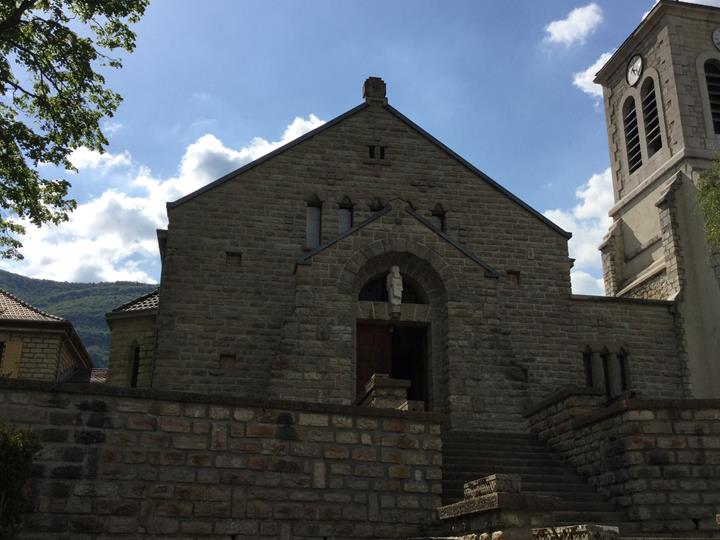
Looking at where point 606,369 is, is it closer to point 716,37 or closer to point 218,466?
point 218,466

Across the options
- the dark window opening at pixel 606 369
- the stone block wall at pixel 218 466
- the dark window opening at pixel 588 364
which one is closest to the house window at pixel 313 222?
the dark window opening at pixel 588 364

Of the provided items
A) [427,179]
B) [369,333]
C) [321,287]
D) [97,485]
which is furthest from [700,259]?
[97,485]

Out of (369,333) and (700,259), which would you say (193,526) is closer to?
(369,333)

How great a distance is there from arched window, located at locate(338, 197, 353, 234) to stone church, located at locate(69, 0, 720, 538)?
0.06 m

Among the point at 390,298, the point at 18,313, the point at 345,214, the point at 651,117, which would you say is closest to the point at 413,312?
the point at 390,298

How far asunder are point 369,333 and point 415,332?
135 cm

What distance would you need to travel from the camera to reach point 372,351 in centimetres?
1961

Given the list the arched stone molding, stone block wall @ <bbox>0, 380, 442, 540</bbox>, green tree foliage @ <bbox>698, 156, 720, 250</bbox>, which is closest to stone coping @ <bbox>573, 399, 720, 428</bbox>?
stone block wall @ <bbox>0, 380, 442, 540</bbox>

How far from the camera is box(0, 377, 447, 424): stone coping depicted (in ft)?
34.4

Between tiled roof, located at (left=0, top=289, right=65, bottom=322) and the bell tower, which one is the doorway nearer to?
the bell tower

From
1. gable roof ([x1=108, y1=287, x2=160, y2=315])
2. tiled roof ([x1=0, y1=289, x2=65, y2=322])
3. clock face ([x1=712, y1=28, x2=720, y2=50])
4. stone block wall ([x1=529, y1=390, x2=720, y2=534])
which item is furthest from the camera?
clock face ([x1=712, y1=28, x2=720, y2=50])

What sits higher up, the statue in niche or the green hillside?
the green hillside

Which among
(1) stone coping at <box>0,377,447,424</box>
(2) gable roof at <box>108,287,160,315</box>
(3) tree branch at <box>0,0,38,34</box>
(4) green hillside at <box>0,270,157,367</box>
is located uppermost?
(4) green hillside at <box>0,270,157,367</box>

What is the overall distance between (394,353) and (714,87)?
19375 mm
